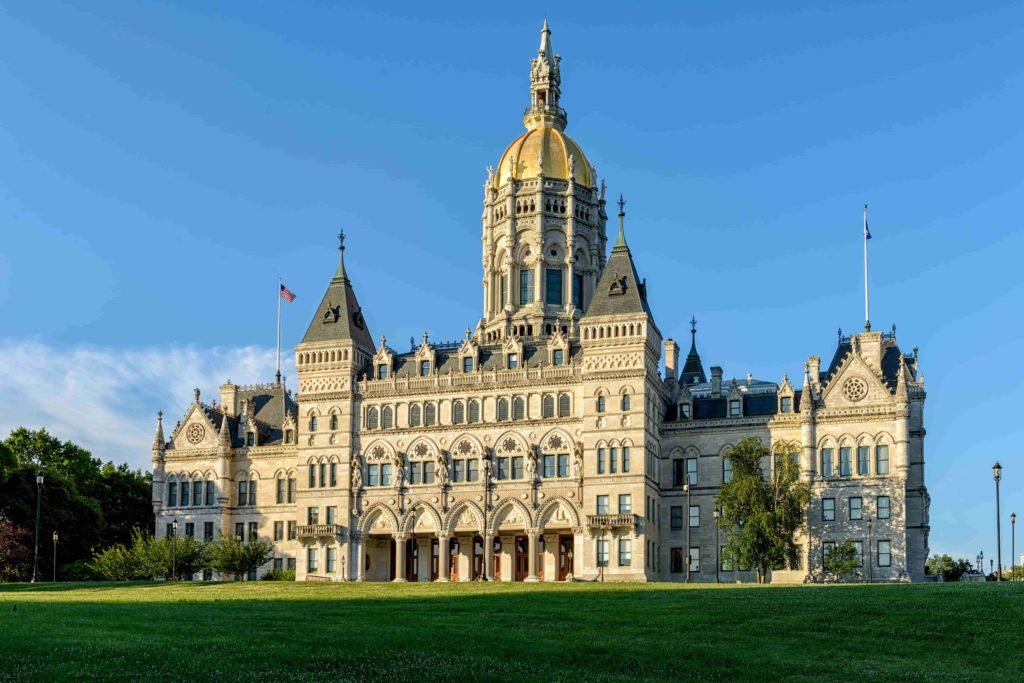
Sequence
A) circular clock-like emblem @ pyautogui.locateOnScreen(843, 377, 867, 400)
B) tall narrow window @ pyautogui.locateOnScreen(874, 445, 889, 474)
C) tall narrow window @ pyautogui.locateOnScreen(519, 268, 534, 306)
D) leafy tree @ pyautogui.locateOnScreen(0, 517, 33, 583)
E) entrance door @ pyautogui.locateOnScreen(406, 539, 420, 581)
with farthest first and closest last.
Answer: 1. tall narrow window @ pyautogui.locateOnScreen(519, 268, 534, 306)
2. entrance door @ pyautogui.locateOnScreen(406, 539, 420, 581)
3. leafy tree @ pyautogui.locateOnScreen(0, 517, 33, 583)
4. circular clock-like emblem @ pyautogui.locateOnScreen(843, 377, 867, 400)
5. tall narrow window @ pyautogui.locateOnScreen(874, 445, 889, 474)

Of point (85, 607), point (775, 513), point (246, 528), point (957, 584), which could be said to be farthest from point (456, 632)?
point (246, 528)

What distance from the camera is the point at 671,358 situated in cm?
10550

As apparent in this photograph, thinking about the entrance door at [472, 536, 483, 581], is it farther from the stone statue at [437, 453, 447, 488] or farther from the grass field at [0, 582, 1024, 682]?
the grass field at [0, 582, 1024, 682]

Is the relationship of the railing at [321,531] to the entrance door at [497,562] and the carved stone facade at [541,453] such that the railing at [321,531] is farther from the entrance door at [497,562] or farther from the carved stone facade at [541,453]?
the entrance door at [497,562]

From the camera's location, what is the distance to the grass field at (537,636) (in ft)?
134

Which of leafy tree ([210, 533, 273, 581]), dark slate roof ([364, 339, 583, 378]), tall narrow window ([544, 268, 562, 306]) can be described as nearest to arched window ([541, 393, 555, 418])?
dark slate roof ([364, 339, 583, 378])

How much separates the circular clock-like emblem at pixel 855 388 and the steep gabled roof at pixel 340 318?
3541cm

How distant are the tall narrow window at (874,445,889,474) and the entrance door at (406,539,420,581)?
3242cm

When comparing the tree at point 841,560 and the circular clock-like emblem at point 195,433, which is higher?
the circular clock-like emblem at point 195,433

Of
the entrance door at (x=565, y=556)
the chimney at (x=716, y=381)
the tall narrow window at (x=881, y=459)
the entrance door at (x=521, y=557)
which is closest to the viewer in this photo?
the tall narrow window at (x=881, y=459)

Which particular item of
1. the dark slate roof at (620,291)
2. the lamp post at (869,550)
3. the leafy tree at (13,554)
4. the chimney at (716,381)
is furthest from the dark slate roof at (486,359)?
the leafy tree at (13,554)

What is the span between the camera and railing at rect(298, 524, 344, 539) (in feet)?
328

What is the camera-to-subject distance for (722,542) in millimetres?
96125

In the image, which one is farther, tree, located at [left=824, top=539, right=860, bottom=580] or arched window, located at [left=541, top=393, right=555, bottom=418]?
arched window, located at [left=541, top=393, right=555, bottom=418]
